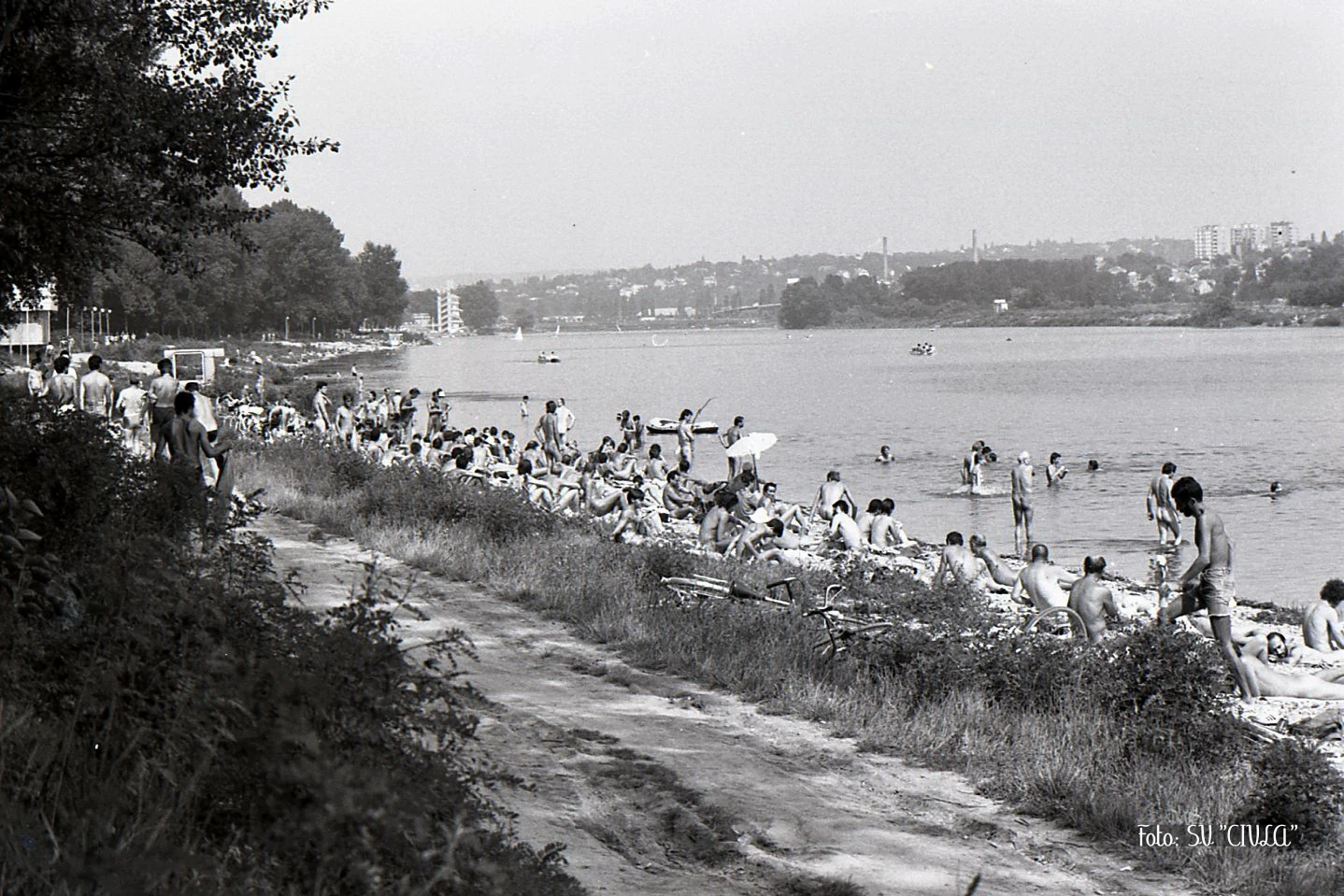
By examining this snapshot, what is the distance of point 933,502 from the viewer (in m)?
32.2

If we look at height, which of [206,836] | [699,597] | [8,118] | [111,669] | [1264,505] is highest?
[8,118]

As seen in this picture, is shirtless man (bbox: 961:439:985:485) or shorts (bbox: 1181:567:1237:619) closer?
shorts (bbox: 1181:567:1237:619)

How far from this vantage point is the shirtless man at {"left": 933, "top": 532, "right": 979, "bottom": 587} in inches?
561

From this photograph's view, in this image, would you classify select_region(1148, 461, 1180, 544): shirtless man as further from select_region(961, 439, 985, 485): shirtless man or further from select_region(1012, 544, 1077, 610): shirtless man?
select_region(961, 439, 985, 485): shirtless man

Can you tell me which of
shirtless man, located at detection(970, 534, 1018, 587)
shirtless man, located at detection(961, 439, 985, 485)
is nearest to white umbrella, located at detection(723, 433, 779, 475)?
shirtless man, located at detection(970, 534, 1018, 587)

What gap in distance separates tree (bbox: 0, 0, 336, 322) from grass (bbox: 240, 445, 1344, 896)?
379cm

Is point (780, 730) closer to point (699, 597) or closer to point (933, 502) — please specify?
point (699, 597)

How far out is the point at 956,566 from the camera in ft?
49.1

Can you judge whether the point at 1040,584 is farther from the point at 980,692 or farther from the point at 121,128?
the point at 121,128

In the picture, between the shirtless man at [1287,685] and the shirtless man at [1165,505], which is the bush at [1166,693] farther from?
the shirtless man at [1165,505]

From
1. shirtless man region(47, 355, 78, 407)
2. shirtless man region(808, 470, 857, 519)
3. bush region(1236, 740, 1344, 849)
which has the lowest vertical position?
shirtless man region(808, 470, 857, 519)

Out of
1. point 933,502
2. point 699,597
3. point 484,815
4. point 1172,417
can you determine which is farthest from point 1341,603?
point 1172,417

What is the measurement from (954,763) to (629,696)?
2.14 meters

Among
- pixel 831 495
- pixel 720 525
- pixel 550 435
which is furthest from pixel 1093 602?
pixel 550 435
